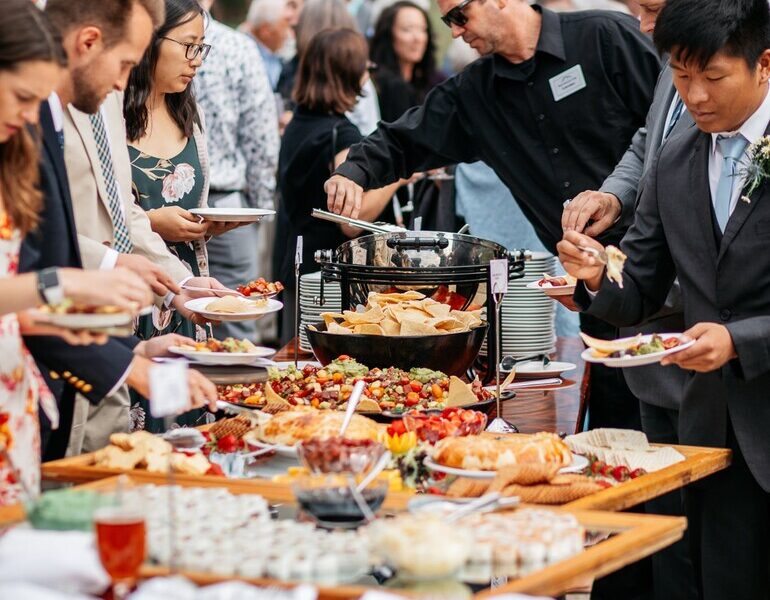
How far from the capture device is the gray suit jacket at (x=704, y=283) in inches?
111

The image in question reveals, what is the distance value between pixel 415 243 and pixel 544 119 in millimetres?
965

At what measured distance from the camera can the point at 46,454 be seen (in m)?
2.86

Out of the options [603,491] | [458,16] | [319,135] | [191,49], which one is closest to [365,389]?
[603,491]

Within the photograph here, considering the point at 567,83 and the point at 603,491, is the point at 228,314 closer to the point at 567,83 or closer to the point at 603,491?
the point at 603,491

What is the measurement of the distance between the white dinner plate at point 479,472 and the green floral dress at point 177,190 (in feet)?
4.85

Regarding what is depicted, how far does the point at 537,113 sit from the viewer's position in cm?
449

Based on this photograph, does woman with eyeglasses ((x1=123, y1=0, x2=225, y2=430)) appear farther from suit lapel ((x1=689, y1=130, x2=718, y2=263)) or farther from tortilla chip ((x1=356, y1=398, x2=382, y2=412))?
suit lapel ((x1=689, y1=130, x2=718, y2=263))

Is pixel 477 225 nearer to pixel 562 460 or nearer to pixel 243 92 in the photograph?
pixel 243 92

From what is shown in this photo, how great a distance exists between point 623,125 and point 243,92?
2725 mm

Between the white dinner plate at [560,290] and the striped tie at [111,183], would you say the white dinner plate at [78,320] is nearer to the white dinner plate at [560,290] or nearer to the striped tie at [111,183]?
the striped tie at [111,183]

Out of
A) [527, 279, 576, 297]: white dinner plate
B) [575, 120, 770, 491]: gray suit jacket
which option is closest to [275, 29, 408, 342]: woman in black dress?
[527, 279, 576, 297]: white dinner plate

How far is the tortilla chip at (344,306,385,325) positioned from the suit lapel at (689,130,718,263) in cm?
101

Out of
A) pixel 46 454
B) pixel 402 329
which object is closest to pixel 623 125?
pixel 402 329

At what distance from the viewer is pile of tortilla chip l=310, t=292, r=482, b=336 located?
347cm
